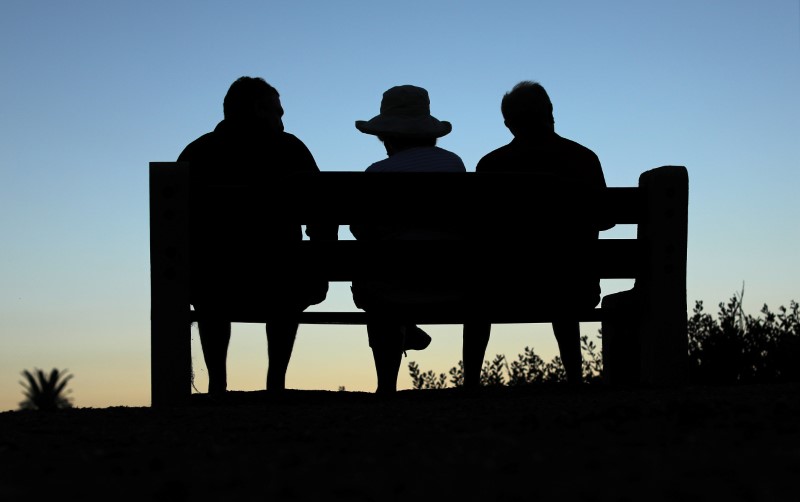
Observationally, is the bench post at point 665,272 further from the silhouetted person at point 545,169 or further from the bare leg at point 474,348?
the bare leg at point 474,348

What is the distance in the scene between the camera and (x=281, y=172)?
7.04 m

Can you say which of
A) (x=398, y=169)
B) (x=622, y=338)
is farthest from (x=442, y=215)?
(x=622, y=338)

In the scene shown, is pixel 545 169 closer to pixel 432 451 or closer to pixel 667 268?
pixel 667 268

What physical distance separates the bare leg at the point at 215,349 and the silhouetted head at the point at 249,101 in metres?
1.29

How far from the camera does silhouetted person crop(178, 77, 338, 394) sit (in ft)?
21.3

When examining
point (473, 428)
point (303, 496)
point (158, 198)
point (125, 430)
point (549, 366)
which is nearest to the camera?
point (303, 496)

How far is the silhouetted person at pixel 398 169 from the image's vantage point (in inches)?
266

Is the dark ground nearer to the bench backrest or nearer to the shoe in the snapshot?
the bench backrest

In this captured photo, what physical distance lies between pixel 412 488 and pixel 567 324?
13.2 ft

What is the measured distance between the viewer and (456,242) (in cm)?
656

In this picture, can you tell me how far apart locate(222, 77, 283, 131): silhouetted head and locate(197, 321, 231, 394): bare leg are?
1.29 m

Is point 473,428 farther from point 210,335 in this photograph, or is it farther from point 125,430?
point 210,335

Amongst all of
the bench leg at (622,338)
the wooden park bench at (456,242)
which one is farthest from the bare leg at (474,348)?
the bench leg at (622,338)

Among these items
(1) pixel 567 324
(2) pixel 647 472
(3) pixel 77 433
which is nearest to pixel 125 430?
(3) pixel 77 433
